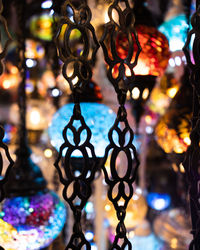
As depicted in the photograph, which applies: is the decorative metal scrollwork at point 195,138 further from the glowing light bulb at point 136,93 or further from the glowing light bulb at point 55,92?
the glowing light bulb at point 55,92

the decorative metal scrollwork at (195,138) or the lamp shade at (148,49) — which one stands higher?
the lamp shade at (148,49)

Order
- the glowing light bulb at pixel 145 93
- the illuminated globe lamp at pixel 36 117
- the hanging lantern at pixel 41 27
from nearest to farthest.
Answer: the glowing light bulb at pixel 145 93 → the hanging lantern at pixel 41 27 → the illuminated globe lamp at pixel 36 117

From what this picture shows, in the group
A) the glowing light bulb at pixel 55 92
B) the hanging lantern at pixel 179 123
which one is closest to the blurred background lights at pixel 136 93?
the hanging lantern at pixel 179 123

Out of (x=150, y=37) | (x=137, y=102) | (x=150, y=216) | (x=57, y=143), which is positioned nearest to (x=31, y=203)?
(x=57, y=143)

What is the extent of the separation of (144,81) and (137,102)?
0.07 meters

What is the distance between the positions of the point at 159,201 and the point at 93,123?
828 millimetres

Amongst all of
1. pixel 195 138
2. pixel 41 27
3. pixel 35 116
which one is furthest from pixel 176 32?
pixel 35 116

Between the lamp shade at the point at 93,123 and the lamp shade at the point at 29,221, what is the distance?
15cm

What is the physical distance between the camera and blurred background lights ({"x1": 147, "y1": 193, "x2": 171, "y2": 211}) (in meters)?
1.35

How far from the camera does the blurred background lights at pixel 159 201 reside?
1.35 m

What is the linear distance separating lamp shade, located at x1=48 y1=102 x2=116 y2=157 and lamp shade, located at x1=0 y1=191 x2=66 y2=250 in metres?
0.15

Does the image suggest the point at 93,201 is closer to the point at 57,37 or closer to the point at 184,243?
the point at 184,243

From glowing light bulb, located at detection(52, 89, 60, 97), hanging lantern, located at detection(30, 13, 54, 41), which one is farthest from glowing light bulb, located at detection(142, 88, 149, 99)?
hanging lantern, located at detection(30, 13, 54, 41)

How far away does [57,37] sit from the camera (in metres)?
0.50
